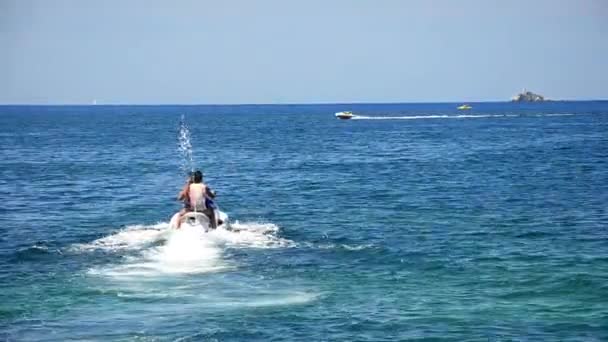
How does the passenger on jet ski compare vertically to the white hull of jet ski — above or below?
above

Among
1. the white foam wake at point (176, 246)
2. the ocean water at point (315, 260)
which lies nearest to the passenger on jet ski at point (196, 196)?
the white foam wake at point (176, 246)

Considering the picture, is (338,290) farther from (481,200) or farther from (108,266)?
(481,200)

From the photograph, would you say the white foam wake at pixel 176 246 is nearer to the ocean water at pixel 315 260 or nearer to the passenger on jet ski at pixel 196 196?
the ocean water at pixel 315 260

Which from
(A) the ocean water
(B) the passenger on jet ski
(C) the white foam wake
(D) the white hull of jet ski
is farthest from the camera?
(D) the white hull of jet ski

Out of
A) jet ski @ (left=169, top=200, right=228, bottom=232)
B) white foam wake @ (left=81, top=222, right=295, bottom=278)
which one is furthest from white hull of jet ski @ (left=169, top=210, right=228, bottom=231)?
white foam wake @ (left=81, top=222, right=295, bottom=278)

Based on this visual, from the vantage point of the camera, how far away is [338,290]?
836 inches

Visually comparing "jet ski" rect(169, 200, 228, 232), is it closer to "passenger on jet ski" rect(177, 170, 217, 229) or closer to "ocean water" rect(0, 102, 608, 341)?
"passenger on jet ski" rect(177, 170, 217, 229)

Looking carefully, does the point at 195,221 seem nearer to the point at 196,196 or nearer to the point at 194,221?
the point at 194,221

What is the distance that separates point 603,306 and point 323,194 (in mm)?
24757

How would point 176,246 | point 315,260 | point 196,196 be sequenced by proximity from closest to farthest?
point 315,260 → point 176,246 → point 196,196

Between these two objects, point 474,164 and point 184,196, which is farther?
point 474,164

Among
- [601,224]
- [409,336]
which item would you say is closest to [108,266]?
[409,336]

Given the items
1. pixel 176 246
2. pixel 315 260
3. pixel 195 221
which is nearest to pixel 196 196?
pixel 195 221

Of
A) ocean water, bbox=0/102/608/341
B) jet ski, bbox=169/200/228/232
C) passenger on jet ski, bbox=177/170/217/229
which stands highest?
passenger on jet ski, bbox=177/170/217/229
